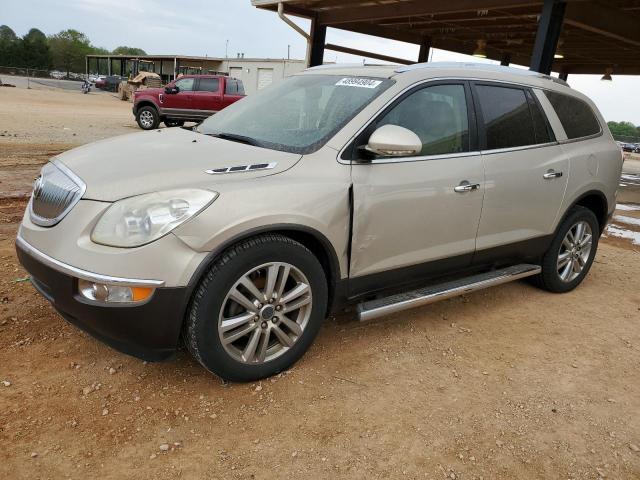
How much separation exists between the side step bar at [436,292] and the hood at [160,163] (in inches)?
39.6

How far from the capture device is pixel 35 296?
362cm

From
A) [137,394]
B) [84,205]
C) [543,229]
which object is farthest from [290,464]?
[543,229]

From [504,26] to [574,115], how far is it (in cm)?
782

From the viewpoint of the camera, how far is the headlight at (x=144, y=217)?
7.79ft

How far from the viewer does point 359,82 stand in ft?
11.1

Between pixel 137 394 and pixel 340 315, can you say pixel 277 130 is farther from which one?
pixel 137 394

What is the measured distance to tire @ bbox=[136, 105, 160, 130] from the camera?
17.4 m

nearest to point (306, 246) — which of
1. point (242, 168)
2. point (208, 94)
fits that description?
point (242, 168)

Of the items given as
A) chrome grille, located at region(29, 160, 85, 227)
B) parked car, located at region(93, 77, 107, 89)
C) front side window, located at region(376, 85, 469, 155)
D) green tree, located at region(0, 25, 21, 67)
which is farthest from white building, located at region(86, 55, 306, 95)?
green tree, located at region(0, 25, 21, 67)

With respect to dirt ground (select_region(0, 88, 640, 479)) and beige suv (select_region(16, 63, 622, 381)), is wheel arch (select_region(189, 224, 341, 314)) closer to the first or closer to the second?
beige suv (select_region(16, 63, 622, 381))

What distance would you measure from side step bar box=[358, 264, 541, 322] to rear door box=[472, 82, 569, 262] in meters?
0.15

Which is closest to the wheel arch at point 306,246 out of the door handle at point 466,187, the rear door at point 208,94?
the door handle at point 466,187

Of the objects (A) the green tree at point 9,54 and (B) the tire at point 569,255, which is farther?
(A) the green tree at point 9,54

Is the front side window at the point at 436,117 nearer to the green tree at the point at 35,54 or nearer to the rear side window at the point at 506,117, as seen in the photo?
the rear side window at the point at 506,117
